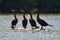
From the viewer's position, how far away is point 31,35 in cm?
2355

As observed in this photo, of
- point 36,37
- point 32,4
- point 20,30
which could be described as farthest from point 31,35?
point 32,4

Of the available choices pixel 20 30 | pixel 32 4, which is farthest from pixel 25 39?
pixel 32 4

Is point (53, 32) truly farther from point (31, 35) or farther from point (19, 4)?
point (19, 4)

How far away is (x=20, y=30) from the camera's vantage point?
25969mm

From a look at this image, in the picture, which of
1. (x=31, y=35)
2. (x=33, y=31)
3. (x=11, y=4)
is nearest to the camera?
(x=31, y=35)

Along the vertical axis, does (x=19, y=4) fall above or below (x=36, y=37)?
below

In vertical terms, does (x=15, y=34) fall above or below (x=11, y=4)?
above

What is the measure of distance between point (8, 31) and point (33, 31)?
1.62 m

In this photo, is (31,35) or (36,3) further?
(36,3)

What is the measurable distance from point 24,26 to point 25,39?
4.84 meters

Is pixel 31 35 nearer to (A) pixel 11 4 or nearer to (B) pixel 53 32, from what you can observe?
(B) pixel 53 32

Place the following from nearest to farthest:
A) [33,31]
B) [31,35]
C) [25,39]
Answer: [25,39] < [31,35] < [33,31]

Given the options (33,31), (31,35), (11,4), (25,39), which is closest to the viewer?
(25,39)

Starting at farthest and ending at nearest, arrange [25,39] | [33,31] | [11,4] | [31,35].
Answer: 1. [11,4]
2. [33,31]
3. [31,35]
4. [25,39]
